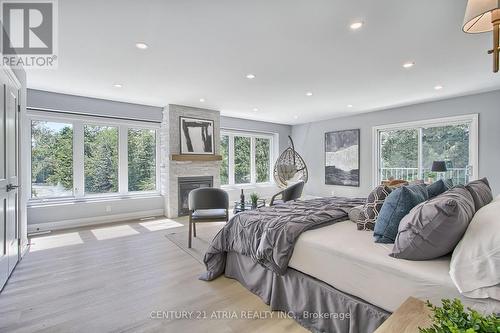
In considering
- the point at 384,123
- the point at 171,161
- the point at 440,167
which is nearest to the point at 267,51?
the point at 171,161

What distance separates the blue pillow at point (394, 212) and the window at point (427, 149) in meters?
3.75

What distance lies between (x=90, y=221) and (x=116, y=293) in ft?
9.85

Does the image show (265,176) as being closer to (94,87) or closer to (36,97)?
(94,87)

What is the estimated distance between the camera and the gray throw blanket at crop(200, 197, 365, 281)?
1.94 m

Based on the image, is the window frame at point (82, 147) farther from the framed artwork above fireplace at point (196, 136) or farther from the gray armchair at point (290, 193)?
the gray armchair at point (290, 193)

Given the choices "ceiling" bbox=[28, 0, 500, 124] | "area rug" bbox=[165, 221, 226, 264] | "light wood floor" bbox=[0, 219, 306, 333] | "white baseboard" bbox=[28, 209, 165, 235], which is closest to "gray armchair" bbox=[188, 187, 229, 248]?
"area rug" bbox=[165, 221, 226, 264]

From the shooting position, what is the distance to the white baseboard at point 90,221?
4.20 metres

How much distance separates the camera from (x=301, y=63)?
10.1ft

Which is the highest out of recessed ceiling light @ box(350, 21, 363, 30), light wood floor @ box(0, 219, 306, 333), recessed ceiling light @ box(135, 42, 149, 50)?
recessed ceiling light @ box(350, 21, 363, 30)

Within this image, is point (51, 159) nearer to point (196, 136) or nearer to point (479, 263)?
point (196, 136)

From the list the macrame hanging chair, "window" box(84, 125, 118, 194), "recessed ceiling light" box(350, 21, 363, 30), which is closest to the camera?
"recessed ceiling light" box(350, 21, 363, 30)

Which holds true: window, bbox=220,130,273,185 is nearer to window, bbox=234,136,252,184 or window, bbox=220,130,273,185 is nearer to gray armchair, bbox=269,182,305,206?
window, bbox=234,136,252,184

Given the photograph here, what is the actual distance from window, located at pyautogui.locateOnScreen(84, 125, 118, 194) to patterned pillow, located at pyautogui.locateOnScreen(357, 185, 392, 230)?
4.76m

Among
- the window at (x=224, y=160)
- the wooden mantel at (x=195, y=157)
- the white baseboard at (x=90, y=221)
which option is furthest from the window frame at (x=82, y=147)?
the window at (x=224, y=160)
